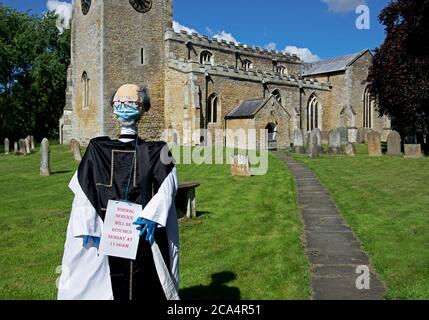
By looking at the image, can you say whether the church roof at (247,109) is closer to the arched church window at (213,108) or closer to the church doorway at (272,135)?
the arched church window at (213,108)

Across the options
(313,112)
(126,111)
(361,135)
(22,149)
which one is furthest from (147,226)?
(313,112)

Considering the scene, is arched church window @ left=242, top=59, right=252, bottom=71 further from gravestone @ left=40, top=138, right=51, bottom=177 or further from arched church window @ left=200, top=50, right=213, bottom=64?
gravestone @ left=40, top=138, right=51, bottom=177

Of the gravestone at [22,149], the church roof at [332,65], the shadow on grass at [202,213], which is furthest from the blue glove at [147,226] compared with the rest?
the church roof at [332,65]

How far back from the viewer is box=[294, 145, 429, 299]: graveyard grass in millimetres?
4866

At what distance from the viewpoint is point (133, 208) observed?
3.20 meters

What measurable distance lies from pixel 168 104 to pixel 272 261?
23820 millimetres

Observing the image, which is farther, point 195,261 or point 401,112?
point 401,112

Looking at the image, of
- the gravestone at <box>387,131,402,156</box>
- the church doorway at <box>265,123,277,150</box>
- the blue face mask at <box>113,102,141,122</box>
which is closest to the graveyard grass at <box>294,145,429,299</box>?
the blue face mask at <box>113,102,141,122</box>

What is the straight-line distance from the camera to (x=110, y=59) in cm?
2589

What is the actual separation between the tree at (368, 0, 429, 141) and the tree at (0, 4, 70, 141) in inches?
1074

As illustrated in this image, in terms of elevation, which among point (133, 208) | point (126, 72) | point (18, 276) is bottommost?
point (18, 276)
